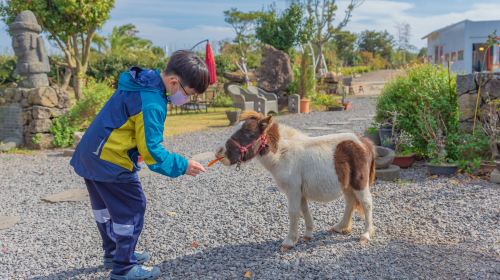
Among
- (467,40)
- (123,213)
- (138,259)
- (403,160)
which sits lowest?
(138,259)

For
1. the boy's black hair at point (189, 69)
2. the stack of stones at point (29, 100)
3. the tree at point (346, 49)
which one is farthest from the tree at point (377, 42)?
the boy's black hair at point (189, 69)

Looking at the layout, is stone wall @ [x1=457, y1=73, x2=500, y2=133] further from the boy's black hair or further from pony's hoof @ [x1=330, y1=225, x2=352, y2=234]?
the boy's black hair

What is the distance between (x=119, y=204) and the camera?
10.1ft

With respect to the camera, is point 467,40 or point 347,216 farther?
point 467,40

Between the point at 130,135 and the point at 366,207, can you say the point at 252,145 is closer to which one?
the point at 130,135

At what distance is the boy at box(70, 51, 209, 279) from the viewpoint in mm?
2865

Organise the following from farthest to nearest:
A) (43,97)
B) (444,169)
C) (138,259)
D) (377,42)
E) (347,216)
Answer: (377,42)
(43,97)
(444,169)
(347,216)
(138,259)

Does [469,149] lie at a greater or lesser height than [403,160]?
greater

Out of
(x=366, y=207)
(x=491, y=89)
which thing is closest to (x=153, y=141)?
(x=366, y=207)

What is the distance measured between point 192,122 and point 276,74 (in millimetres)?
4330

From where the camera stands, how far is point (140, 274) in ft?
10.7

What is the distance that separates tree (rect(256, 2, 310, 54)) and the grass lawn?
8.64 metres

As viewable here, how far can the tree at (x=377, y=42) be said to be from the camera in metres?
57.9

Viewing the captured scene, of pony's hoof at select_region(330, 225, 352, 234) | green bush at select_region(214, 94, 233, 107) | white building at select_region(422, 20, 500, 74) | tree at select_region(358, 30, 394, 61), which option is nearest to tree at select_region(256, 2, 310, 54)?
green bush at select_region(214, 94, 233, 107)
